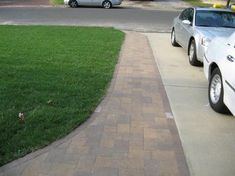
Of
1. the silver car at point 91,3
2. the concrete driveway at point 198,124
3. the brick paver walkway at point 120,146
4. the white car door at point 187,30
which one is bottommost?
the silver car at point 91,3

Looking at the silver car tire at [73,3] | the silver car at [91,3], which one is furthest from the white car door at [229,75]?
the silver car tire at [73,3]

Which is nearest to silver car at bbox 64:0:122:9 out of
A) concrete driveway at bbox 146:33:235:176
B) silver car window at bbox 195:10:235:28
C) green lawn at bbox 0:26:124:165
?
green lawn at bbox 0:26:124:165

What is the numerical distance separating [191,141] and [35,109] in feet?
7.09

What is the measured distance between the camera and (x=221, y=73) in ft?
19.1

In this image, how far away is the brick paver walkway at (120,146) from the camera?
4.16 metres

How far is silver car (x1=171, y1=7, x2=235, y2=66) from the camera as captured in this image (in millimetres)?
9141

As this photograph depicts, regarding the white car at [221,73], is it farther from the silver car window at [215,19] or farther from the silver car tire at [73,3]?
the silver car tire at [73,3]

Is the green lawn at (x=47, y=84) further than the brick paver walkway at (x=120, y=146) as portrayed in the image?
Yes

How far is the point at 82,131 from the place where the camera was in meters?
5.10

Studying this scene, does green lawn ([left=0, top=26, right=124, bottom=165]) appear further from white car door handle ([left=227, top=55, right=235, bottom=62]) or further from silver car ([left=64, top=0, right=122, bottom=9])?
silver car ([left=64, top=0, right=122, bottom=9])

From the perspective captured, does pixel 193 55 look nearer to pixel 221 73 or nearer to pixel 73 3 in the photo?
pixel 221 73

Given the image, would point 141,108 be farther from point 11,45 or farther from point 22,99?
point 11,45

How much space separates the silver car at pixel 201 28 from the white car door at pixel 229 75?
302 centimetres

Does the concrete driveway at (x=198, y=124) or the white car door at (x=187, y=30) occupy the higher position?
the white car door at (x=187, y=30)
